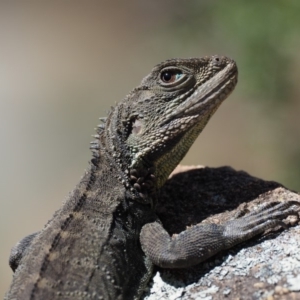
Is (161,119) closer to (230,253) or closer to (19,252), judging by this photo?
(230,253)

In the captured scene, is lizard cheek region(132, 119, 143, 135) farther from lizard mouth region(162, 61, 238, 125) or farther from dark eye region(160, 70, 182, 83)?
dark eye region(160, 70, 182, 83)

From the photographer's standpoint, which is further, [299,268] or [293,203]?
[293,203]

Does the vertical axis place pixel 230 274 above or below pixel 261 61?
below

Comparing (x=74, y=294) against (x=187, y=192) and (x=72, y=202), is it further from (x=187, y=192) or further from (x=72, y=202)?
(x=187, y=192)

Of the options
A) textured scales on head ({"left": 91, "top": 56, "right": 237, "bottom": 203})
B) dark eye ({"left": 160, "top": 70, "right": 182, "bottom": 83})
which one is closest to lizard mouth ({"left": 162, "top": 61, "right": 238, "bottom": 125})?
textured scales on head ({"left": 91, "top": 56, "right": 237, "bottom": 203})

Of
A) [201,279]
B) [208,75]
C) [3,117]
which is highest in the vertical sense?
[3,117]

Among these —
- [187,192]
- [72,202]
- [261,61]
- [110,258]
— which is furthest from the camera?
[261,61]

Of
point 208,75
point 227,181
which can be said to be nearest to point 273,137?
point 227,181
